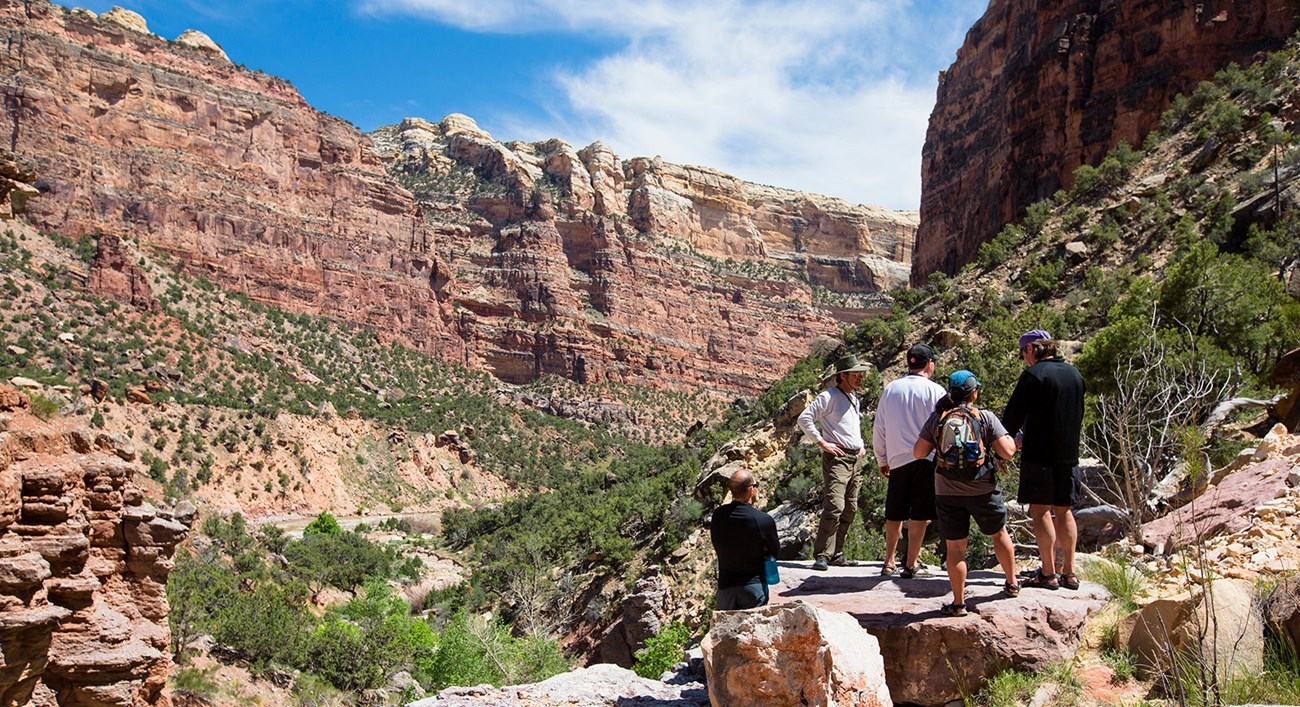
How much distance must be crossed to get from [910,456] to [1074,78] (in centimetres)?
3869

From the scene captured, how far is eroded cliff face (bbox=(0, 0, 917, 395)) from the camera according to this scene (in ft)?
217

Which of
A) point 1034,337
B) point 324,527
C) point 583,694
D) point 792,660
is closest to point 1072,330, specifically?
point 1034,337

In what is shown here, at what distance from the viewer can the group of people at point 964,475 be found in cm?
564

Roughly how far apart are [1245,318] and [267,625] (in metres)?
21.9

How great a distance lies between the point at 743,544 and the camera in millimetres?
5746

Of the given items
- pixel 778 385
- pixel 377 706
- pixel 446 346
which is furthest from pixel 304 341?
pixel 377 706

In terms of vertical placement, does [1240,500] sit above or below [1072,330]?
below

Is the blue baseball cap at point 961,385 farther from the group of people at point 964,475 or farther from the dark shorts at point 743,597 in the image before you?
the dark shorts at point 743,597

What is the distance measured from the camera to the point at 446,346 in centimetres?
8488

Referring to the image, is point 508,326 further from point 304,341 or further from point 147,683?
point 147,683

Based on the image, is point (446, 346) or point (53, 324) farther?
point (446, 346)

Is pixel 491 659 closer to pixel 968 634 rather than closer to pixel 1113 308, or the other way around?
pixel 968 634

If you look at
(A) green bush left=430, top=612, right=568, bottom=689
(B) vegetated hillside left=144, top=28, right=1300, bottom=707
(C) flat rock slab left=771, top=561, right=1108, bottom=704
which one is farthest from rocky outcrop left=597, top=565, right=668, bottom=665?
(C) flat rock slab left=771, top=561, right=1108, bottom=704

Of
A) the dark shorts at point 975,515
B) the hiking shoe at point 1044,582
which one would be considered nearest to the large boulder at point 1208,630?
the hiking shoe at point 1044,582
